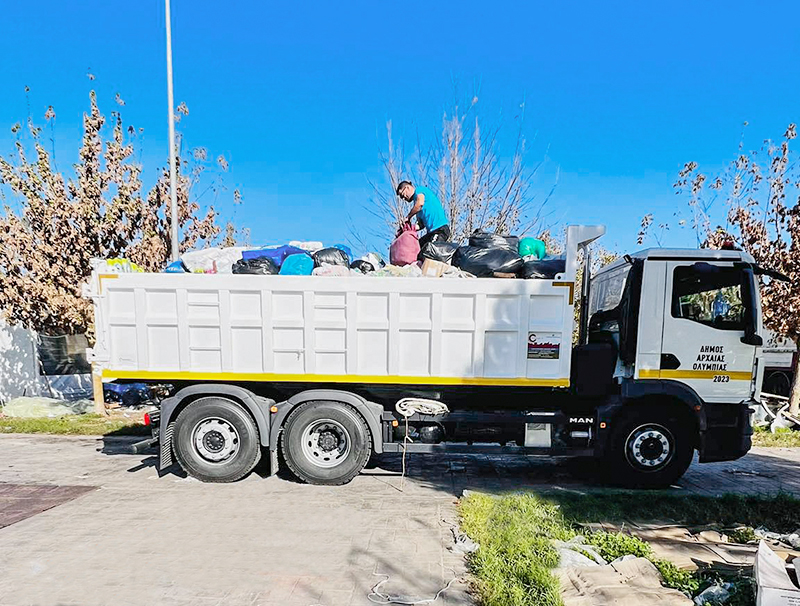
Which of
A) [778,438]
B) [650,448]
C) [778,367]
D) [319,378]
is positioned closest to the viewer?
[319,378]

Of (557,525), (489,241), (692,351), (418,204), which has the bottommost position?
(557,525)

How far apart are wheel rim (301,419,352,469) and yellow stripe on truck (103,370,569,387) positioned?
58 centimetres

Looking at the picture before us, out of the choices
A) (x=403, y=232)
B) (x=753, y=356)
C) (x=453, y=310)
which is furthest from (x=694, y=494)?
(x=403, y=232)

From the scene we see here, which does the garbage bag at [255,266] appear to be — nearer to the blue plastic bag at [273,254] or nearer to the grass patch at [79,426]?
the blue plastic bag at [273,254]

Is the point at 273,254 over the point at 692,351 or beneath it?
over

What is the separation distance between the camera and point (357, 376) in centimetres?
533

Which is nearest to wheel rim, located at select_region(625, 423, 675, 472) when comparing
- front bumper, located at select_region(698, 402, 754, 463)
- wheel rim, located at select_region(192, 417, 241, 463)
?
front bumper, located at select_region(698, 402, 754, 463)

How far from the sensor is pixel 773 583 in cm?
270

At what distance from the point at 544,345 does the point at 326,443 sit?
285 centimetres

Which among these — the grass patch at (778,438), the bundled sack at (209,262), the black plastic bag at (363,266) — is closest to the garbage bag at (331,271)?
the black plastic bag at (363,266)

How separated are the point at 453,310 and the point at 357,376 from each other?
1368mm

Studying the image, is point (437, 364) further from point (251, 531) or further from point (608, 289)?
point (608, 289)

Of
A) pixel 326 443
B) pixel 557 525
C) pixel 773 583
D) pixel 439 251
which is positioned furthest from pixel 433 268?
pixel 773 583

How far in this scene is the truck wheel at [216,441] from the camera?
17.9 feet
